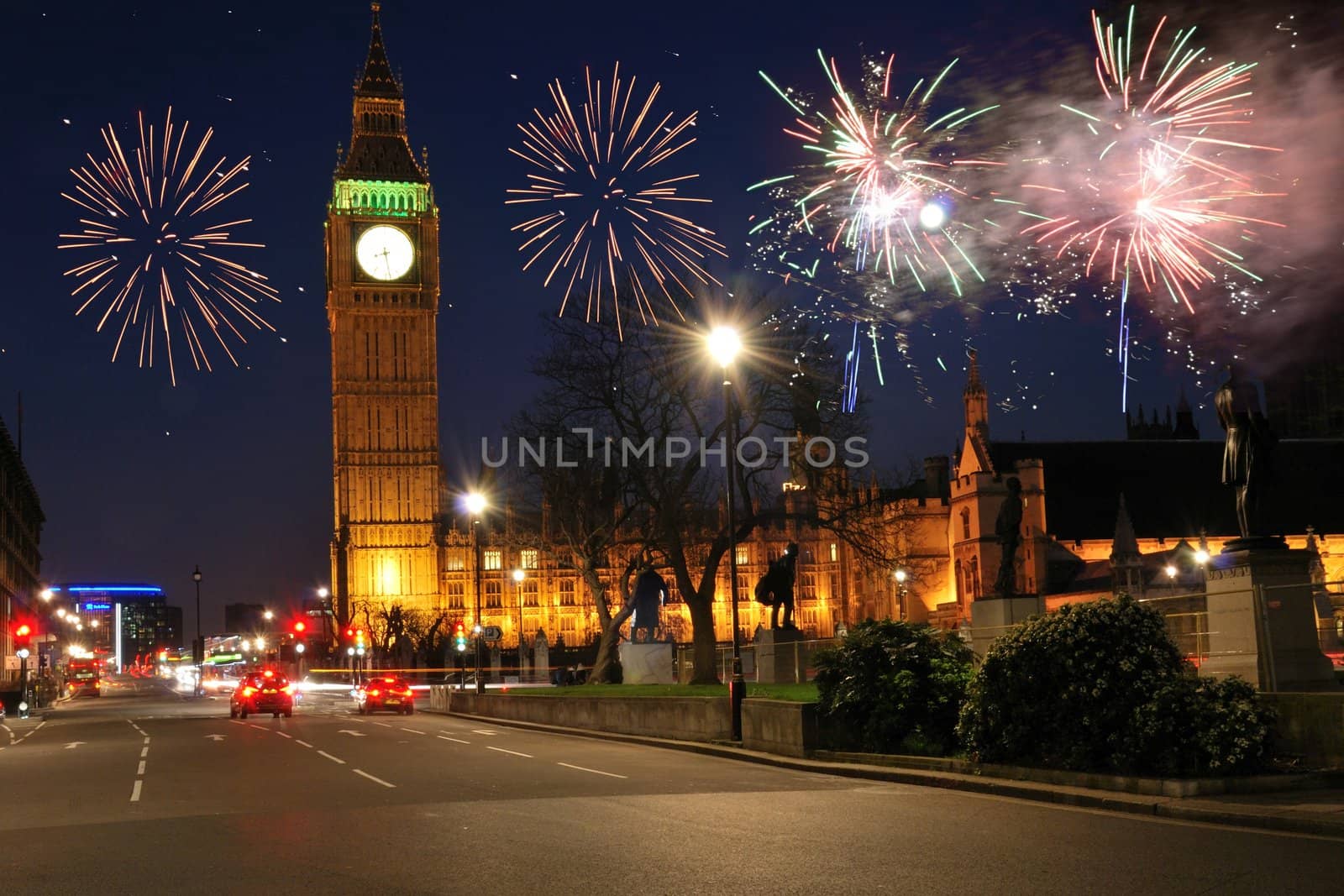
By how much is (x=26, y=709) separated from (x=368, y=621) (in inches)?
2785

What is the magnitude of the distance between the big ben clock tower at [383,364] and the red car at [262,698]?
83.2m

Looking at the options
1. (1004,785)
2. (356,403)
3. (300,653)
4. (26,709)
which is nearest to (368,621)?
(356,403)

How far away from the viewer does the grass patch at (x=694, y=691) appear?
3020 centimetres

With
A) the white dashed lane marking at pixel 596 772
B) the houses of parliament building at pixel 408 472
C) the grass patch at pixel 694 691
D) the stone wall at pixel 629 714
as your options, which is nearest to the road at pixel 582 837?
the white dashed lane marking at pixel 596 772

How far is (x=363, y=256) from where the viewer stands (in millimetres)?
130625

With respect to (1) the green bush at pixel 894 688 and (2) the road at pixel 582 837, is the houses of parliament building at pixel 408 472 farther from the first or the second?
(2) the road at pixel 582 837

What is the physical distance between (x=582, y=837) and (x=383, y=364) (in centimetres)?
12394

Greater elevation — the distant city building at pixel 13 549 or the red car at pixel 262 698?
the distant city building at pixel 13 549

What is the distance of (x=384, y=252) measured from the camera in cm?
13075

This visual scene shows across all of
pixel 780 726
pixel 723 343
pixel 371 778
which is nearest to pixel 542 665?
pixel 723 343

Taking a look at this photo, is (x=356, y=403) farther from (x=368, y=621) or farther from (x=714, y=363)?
(x=714, y=363)

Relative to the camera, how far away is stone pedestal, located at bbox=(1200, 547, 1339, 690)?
1781cm

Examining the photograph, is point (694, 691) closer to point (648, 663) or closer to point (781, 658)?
point (781, 658)

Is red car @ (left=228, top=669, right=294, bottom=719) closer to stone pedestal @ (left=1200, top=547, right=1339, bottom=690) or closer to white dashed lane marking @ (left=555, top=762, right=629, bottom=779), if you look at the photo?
white dashed lane marking @ (left=555, top=762, right=629, bottom=779)
